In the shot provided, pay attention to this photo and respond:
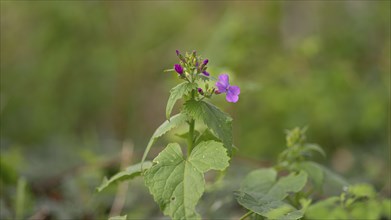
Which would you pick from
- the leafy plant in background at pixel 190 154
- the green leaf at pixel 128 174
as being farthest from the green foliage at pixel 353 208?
the green leaf at pixel 128 174

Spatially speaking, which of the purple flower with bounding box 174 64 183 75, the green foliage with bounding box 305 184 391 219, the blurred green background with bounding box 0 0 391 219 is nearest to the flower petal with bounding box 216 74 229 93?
the purple flower with bounding box 174 64 183 75

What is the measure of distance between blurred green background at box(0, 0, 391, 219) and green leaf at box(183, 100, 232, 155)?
114cm

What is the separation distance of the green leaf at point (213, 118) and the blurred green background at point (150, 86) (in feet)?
3.73

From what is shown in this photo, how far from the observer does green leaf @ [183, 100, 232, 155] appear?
5.29ft

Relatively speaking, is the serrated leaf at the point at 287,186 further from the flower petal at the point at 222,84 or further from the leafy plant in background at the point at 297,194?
the flower petal at the point at 222,84

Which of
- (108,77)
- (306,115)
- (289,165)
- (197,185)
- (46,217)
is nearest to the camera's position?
(197,185)

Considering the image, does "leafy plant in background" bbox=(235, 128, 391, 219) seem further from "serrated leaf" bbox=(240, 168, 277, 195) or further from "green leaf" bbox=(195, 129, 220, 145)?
"green leaf" bbox=(195, 129, 220, 145)

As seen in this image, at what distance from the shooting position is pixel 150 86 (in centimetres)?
616

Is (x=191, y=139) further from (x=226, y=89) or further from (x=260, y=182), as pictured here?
(x=260, y=182)

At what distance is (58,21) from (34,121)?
838 mm

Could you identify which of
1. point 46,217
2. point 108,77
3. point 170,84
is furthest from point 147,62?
point 46,217

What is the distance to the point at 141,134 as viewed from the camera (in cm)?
Result: 563

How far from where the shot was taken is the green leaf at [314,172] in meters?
2.00

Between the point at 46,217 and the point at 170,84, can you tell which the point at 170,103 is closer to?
the point at 46,217
